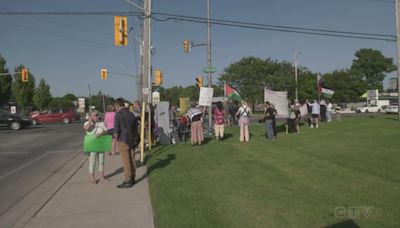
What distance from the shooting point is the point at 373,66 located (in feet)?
357

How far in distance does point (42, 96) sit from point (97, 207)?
81.9 meters

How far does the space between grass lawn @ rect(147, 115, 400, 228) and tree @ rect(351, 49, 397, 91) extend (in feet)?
347

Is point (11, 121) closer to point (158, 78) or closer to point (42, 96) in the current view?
point (158, 78)

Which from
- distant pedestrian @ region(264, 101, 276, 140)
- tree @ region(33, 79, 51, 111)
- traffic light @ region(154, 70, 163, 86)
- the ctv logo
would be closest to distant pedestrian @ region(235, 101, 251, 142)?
distant pedestrian @ region(264, 101, 276, 140)

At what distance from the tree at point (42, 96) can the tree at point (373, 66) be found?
3134 inches

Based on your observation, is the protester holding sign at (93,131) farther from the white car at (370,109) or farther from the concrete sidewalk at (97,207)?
the white car at (370,109)

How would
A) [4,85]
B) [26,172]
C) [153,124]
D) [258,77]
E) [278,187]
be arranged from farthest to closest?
1. [258,77]
2. [4,85]
3. [153,124]
4. [26,172]
5. [278,187]

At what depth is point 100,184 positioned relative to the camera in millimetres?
8633

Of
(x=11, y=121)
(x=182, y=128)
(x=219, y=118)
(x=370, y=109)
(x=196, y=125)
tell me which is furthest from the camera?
(x=370, y=109)

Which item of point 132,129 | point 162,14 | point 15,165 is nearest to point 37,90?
point 162,14

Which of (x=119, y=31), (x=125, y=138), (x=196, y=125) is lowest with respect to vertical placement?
(x=196, y=125)

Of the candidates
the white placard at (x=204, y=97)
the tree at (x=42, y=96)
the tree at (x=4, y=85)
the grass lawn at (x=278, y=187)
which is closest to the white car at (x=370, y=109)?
the white placard at (x=204, y=97)

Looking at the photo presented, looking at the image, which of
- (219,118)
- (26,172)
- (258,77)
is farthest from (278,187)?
(258,77)

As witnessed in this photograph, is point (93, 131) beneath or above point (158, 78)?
beneath
